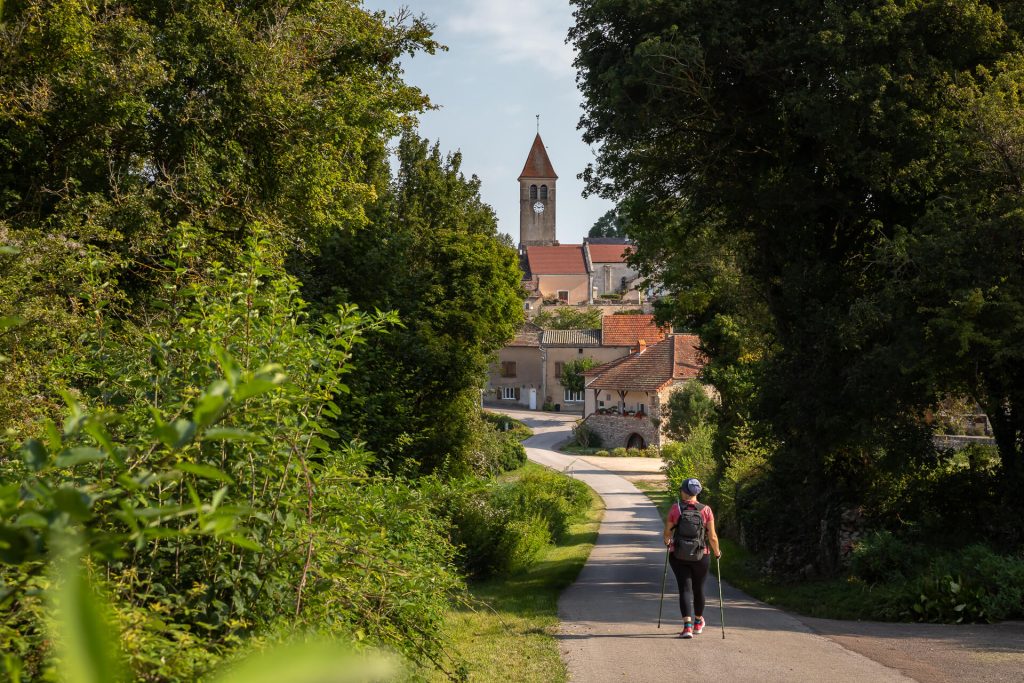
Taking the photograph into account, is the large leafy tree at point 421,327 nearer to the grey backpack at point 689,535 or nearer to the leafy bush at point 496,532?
the leafy bush at point 496,532

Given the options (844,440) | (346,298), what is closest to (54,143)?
(346,298)

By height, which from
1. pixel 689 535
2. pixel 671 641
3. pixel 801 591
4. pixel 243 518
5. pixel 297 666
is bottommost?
pixel 801 591

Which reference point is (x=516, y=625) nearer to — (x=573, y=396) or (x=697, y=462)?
(x=697, y=462)

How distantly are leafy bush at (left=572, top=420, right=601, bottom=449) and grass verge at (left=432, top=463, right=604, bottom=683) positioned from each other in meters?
41.8

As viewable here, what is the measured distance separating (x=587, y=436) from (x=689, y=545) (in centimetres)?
5203

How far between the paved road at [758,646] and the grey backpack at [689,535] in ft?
2.92

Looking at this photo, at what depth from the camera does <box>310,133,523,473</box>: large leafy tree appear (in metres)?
17.8

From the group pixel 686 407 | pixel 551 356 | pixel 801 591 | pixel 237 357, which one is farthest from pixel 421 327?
pixel 551 356

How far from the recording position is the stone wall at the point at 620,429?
59.4m

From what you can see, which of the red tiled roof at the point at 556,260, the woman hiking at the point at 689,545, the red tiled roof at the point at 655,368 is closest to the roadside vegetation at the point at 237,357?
the woman hiking at the point at 689,545

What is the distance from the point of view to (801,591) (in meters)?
14.1

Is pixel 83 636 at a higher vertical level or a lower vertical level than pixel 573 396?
lower

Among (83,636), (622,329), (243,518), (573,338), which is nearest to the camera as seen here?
(83,636)

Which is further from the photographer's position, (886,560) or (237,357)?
(886,560)
